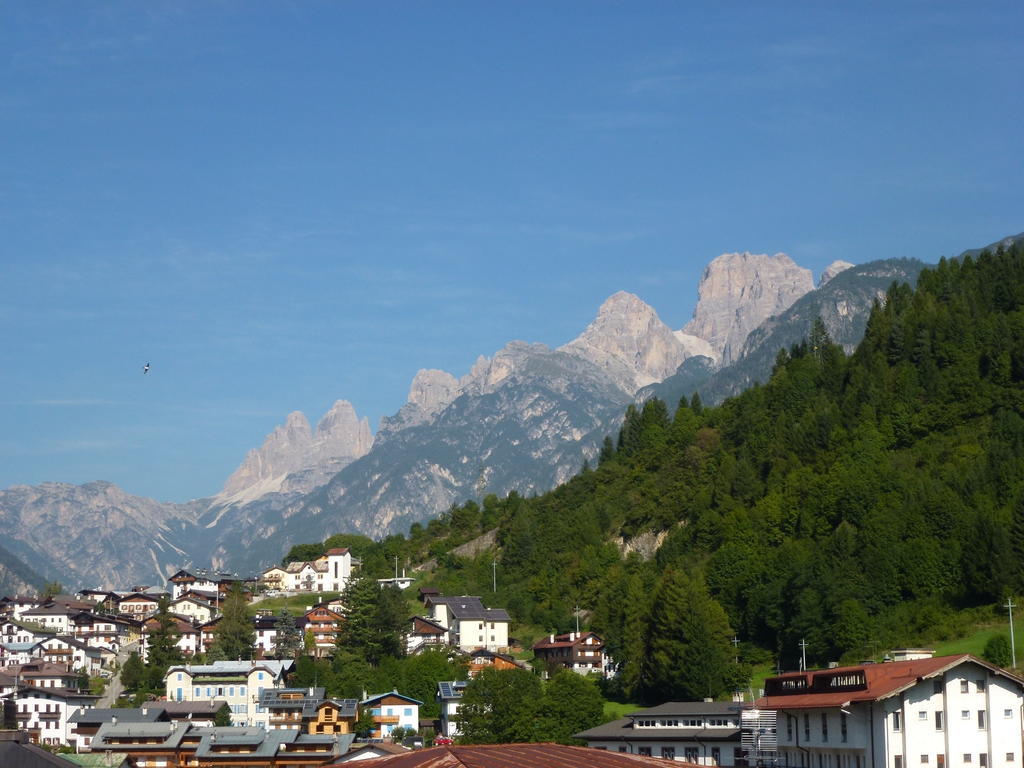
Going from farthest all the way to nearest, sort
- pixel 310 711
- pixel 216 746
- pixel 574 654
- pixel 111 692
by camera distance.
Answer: pixel 111 692
pixel 574 654
pixel 310 711
pixel 216 746

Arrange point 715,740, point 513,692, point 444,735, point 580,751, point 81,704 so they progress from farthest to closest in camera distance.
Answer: point 81,704, point 444,735, point 513,692, point 715,740, point 580,751

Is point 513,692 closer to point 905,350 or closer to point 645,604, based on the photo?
point 645,604

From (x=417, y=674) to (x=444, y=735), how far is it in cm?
1813

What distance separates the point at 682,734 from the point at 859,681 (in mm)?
29743

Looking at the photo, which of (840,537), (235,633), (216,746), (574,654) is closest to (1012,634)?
(840,537)

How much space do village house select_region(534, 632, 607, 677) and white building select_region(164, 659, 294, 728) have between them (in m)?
29.0

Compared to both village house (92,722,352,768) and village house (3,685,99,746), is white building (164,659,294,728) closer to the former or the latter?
village house (3,685,99,746)

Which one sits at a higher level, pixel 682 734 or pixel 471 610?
pixel 471 610

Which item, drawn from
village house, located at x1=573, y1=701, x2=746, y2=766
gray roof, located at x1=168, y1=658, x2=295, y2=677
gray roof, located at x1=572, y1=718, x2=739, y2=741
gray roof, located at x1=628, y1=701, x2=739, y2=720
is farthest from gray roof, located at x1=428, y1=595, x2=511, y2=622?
gray roof, located at x1=628, y1=701, x2=739, y2=720

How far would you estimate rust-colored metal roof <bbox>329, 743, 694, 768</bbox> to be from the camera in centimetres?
4188

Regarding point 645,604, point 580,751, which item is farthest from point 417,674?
point 580,751

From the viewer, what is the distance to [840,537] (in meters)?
151

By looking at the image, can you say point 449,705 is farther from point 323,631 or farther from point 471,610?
point 323,631

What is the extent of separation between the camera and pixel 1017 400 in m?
174
